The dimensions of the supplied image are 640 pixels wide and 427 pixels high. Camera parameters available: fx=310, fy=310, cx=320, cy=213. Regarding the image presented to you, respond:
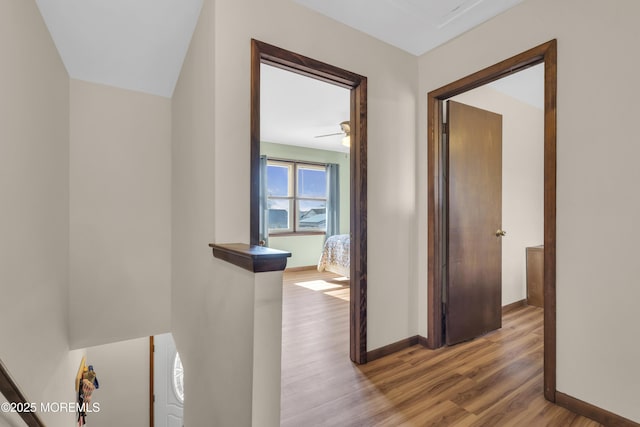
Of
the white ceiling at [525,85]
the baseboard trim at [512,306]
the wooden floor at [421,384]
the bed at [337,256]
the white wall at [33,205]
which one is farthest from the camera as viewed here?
the bed at [337,256]

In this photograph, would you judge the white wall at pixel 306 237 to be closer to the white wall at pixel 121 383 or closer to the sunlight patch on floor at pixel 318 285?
the sunlight patch on floor at pixel 318 285

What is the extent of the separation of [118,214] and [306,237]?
4.03m

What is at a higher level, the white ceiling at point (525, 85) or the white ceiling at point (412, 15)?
the white ceiling at point (412, 15)

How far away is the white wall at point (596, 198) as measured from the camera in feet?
5.09

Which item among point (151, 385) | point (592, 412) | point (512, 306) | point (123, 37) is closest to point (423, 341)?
point (592, 412)

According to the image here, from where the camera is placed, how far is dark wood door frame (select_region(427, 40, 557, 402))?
1.81 m

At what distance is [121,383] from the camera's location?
385cm

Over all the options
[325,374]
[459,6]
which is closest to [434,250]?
[325,374]

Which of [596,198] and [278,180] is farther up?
[278,180]

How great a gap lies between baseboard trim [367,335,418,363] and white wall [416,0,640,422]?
993mm

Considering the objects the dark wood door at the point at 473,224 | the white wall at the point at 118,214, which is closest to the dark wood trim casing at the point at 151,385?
the white wall at the point at 118,214

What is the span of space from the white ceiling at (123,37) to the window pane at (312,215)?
4.07m

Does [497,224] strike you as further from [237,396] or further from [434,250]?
[237,396]

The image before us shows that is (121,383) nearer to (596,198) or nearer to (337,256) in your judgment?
(337,256)
